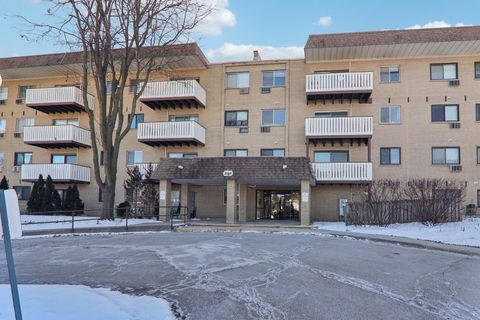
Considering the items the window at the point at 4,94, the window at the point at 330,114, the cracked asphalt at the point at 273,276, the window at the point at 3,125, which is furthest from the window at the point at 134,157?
the cracked asphalt at the point at 273,276

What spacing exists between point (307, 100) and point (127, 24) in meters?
12.2

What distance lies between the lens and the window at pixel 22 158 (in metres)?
33.9

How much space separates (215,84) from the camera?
1224 inches

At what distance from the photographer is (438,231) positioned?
56.8 ft

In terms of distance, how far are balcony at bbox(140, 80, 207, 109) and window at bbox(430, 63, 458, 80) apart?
14.6 m

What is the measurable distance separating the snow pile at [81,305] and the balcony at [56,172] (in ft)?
80.2

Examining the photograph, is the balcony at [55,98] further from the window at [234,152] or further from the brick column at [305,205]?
the brick column at [305,205]

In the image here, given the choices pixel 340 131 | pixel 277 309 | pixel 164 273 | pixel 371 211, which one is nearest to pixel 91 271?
pixel 164 273

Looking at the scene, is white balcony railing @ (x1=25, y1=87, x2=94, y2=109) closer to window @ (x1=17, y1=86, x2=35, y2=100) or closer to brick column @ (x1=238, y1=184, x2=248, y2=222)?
window @ (x1=17, y1=86, x2=35, y2=100)

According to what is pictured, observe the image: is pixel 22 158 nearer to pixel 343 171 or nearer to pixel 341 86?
pixel 343 171

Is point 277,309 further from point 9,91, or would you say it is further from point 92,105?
point 9,91

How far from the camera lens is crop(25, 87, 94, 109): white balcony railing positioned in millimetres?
31406

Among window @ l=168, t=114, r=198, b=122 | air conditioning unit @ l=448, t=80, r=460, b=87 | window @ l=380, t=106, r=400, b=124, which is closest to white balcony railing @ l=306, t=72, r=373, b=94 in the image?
window @ l=380, t=106, r=400, b=124

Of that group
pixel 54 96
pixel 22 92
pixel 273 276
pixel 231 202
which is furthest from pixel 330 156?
pixel 22 92
